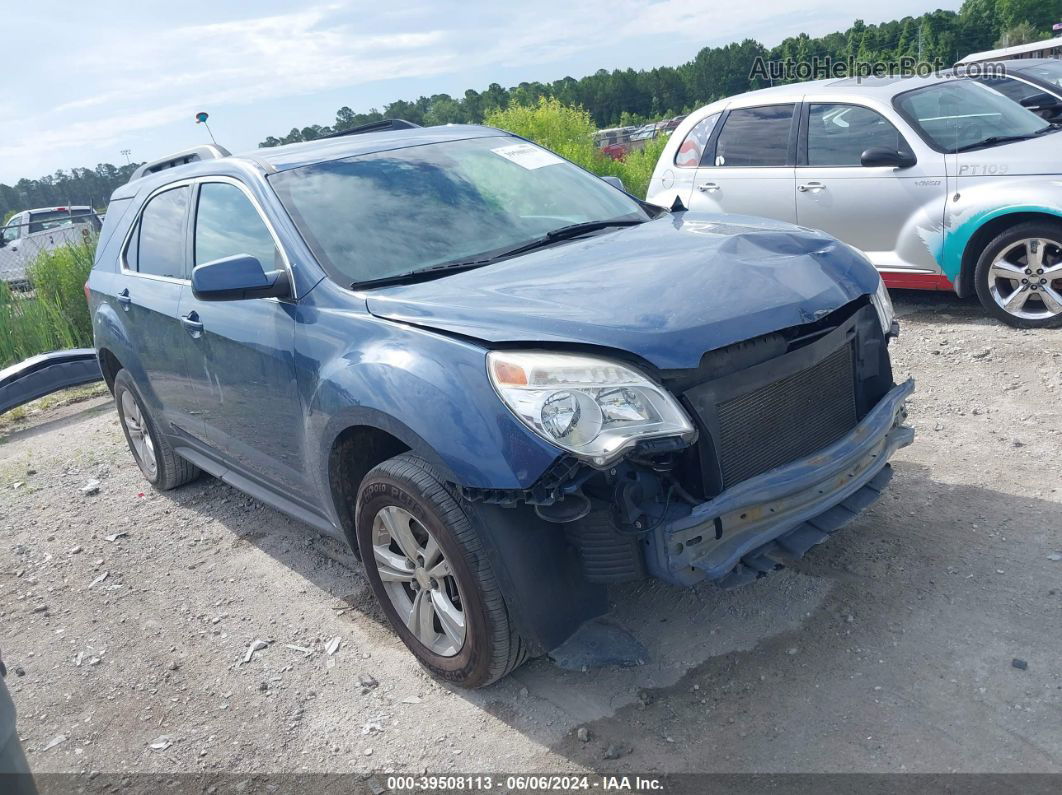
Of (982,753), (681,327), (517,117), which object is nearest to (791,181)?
(681,327)

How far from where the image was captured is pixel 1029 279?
6.11m

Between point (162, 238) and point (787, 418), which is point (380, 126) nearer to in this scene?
point (162, 238)

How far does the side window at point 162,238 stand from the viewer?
4.61m

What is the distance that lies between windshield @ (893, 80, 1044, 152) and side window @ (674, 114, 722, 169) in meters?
1.62

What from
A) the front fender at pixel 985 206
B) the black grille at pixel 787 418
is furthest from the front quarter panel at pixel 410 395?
Answer: the front fender at pixel 985 206

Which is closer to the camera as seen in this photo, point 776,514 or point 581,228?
point 776,514

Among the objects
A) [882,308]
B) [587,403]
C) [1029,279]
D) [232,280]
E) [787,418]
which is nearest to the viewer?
[587,403]

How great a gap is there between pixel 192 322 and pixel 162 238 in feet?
2.89

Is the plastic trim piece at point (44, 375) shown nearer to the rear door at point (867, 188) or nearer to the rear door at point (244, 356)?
the rear door at point (244, 356)

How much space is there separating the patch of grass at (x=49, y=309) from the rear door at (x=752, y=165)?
7027mm

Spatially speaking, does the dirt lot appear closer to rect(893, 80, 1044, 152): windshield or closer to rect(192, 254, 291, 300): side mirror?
rect(192, 254, 291, 300): side mirror

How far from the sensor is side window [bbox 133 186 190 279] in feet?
15.1

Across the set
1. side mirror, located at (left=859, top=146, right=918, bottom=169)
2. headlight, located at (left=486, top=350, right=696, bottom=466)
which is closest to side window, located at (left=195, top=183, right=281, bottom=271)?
headlight, located at (left=486, top=350, right=696, bottom=466)

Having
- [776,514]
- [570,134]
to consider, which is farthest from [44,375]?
[570,134]
